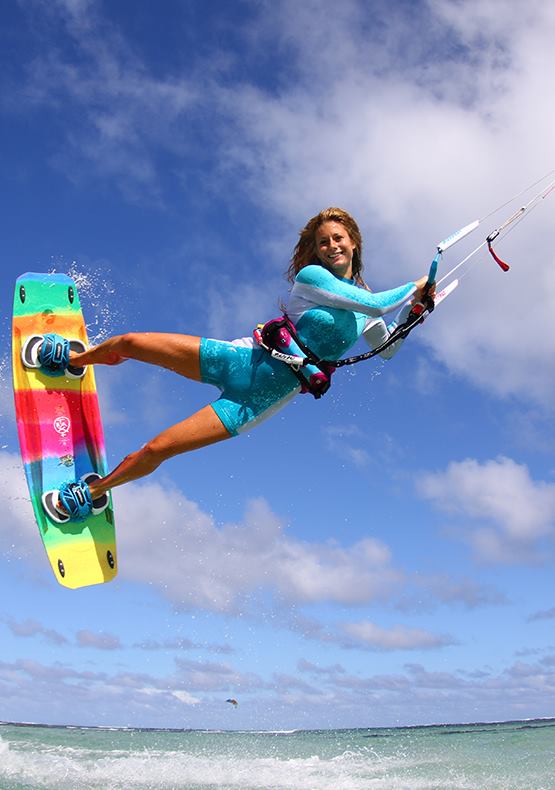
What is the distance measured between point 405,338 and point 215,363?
1697 millimetres

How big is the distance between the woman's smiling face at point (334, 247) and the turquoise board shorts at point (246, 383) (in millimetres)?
925

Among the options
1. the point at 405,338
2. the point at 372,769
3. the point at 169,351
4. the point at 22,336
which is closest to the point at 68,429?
the point at 22,336

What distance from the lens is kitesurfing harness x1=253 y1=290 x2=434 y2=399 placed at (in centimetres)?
584

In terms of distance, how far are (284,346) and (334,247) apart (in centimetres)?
96

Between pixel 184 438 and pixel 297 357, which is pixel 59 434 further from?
pixel 297 357

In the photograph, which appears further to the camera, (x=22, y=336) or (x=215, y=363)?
(x=22, y=336)

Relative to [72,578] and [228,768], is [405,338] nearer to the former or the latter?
[72,578]

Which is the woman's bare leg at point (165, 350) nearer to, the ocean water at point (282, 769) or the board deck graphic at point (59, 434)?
the board deck graphic at point (59, 434)

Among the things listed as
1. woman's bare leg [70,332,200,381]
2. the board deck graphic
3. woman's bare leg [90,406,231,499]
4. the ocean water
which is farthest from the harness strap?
the ocean water

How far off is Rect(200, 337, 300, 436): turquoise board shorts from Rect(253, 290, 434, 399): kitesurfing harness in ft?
0.36

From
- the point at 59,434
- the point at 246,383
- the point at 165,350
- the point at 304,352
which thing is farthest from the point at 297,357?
the point at 59,434

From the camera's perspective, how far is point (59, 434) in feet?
24.6

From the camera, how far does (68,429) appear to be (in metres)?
7.58

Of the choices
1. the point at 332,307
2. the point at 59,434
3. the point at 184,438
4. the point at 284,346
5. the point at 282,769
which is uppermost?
the point at 332,307
